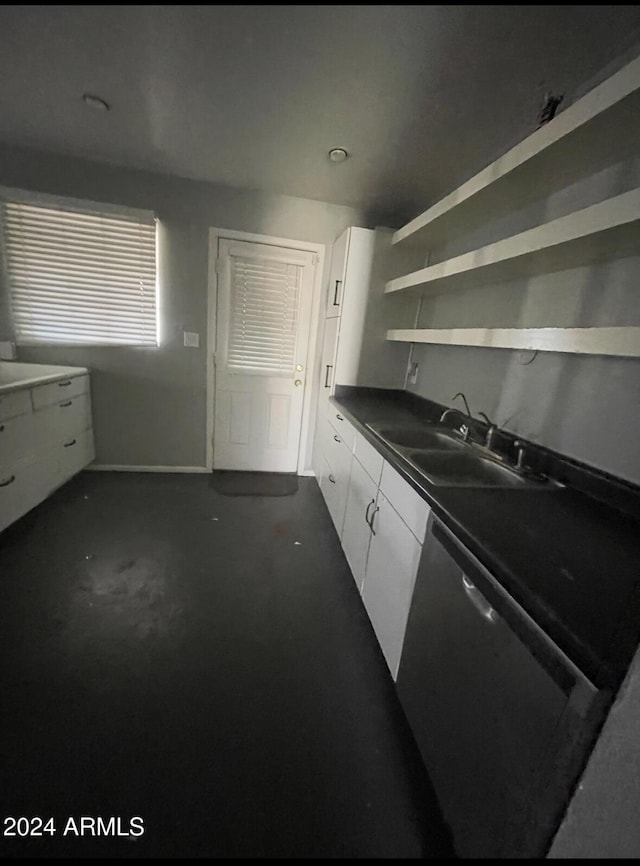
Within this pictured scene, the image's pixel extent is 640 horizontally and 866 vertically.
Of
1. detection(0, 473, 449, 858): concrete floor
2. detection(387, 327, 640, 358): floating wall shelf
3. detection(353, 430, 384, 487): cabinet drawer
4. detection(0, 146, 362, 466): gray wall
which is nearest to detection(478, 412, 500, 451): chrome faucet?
detection(387, 327, 640, 358): floating wall shelf

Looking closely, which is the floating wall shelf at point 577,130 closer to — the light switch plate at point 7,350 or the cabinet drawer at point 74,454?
the cabinet drawer at point 74,454

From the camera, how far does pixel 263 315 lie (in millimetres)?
2891

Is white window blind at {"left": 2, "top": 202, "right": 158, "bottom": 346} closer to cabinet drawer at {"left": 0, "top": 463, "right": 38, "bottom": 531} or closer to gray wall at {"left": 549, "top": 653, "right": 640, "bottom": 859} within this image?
cabinet drawer at {"left": 0, "top": 463, "right": 38, "bottom": 531}

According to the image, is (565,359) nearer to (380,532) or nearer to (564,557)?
(564,557)

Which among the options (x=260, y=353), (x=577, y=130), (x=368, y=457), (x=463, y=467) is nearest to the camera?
(x=577, y=130)

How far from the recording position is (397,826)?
949 millimetres

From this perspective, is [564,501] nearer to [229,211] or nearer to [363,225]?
[363,225]

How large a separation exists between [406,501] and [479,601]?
1.54 feet

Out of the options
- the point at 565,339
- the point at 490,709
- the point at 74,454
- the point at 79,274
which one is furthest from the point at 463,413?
the point at 79,274

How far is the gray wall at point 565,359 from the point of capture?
1.12m

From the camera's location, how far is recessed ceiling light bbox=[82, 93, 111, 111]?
1701 mm

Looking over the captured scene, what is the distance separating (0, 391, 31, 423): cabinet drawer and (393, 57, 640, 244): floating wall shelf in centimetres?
265

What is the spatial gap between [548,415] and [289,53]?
1820mm

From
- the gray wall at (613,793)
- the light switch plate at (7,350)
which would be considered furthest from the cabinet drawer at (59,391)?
the gray wall at (613,793)
